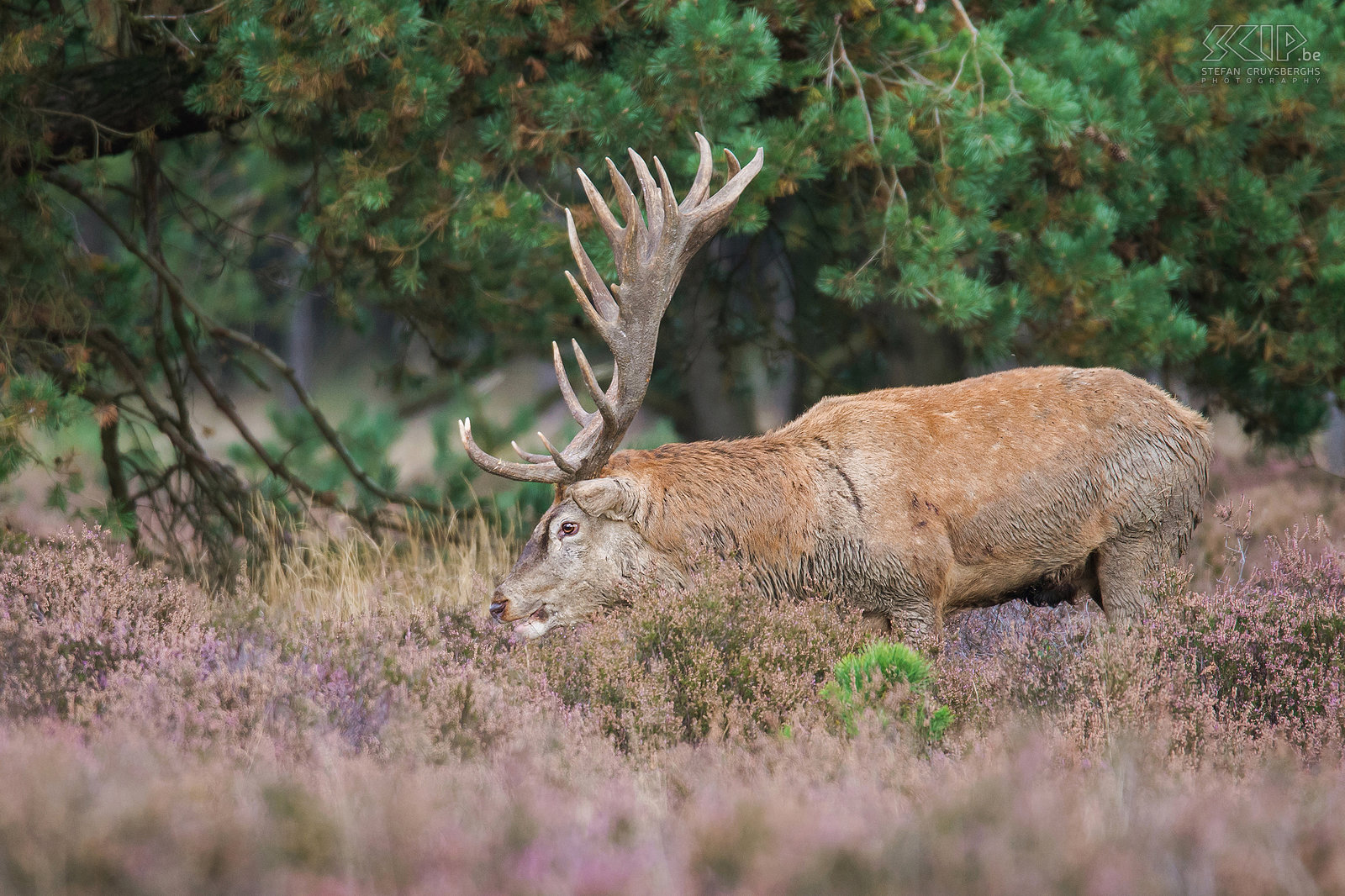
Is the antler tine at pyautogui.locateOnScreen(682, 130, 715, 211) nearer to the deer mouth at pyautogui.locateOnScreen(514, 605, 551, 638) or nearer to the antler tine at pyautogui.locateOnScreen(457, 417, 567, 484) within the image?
the antler tine at pyautogui.locateOnScreen(457, 417, 567, 484)

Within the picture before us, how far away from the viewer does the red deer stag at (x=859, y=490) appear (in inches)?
184

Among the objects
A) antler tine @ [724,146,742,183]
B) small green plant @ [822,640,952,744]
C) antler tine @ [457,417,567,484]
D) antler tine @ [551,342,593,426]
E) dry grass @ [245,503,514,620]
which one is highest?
antler tine @ [724,146,742,183]

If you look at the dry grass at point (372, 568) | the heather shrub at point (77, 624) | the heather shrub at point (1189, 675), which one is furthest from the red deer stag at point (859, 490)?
the heather shrub at point (77, 624)

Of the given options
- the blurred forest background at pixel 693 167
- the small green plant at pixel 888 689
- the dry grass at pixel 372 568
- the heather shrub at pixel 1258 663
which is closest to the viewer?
the small green plant at pixel 888 689

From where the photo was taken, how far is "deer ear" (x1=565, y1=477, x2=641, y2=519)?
182 inches

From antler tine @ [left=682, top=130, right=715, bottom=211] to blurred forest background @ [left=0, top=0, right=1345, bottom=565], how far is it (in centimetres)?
61

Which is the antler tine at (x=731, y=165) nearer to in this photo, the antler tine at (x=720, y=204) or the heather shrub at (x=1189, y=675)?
the antler tine at (x=720, y=204)

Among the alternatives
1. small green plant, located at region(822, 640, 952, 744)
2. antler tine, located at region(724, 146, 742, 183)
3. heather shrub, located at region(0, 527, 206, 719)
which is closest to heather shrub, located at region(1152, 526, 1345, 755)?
small green plant, located at region(822, 640, 952, 744)

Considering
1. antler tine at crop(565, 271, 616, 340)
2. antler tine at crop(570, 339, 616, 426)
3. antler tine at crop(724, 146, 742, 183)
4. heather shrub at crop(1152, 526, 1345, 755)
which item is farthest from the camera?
antler tine at crop(724, 146, 742, 183)

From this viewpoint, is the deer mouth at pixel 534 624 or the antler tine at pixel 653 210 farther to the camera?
the antler tine at pixel 653 210

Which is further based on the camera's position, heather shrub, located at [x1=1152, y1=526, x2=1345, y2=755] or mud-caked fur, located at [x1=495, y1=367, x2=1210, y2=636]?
mud-caked fur, located at [x1=495, y1=367, x2=1210, y2=636]

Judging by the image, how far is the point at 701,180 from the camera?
4.89 meters

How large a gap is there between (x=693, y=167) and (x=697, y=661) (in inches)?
95.9

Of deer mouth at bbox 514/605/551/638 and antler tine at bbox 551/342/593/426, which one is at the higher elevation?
antler tine at bbox 551/342/593/426
